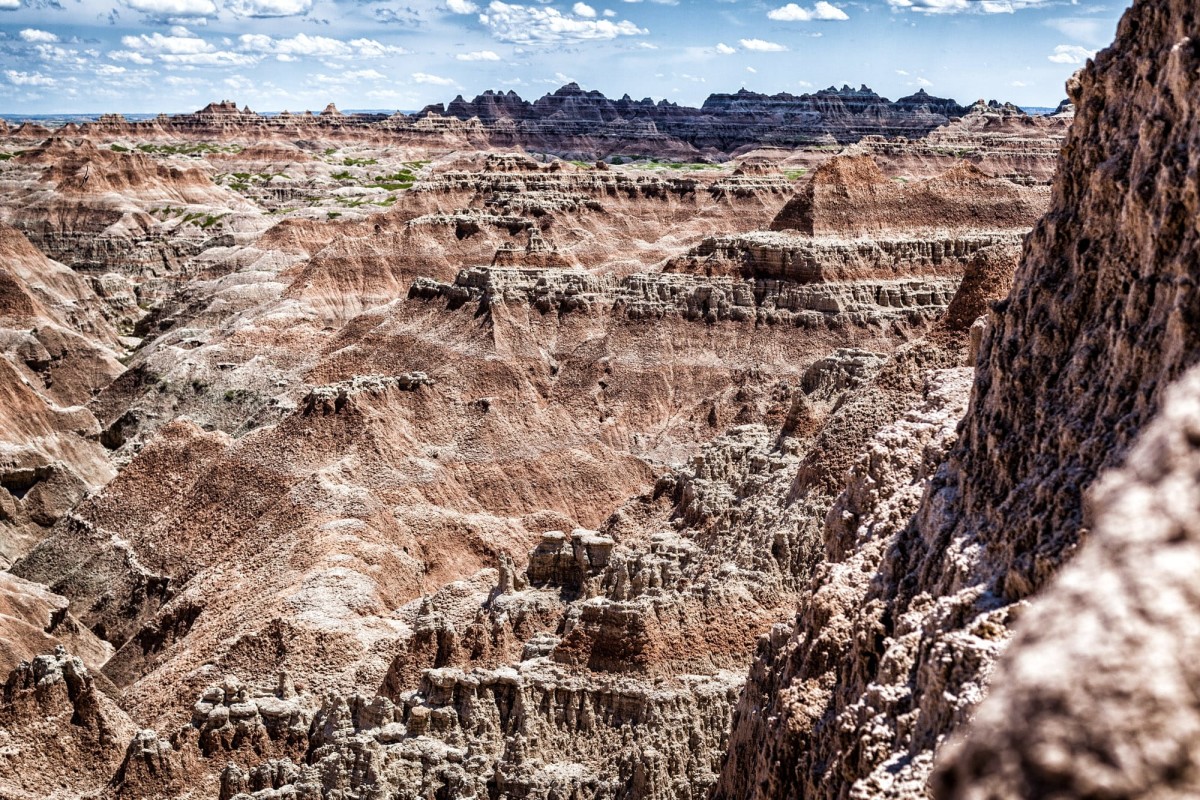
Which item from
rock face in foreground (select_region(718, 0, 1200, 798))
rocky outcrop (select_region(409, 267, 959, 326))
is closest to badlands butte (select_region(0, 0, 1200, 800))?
rock face in foreground (select_region(718, 0, 1200, 798))

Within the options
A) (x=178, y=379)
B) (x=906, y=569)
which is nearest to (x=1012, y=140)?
(x=178, y=379)

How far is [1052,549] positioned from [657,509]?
30.9 m

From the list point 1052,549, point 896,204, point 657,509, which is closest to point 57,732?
point 657,509

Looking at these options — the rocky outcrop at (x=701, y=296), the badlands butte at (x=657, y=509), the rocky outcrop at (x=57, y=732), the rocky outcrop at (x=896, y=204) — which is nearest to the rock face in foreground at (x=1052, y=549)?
the badlands butte at (x=657, y=509)

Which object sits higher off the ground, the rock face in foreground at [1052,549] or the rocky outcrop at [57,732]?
the rock face in foreground at [1052,549]

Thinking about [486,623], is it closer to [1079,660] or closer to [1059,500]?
[1059,500]

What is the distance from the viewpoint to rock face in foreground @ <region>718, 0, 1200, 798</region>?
18.2 feet

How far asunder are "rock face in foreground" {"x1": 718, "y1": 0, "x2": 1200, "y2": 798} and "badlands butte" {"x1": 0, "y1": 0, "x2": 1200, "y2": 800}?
31mm

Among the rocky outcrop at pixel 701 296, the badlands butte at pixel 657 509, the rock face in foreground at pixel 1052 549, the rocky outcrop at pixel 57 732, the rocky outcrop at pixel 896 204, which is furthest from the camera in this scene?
the rocky outcrop at pixel 896 204

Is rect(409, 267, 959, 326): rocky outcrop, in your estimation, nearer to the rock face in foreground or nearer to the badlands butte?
the badlands butte

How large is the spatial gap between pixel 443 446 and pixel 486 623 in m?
24.9

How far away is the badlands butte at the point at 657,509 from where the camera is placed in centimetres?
1192

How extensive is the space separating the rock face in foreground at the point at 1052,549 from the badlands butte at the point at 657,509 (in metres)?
0.03

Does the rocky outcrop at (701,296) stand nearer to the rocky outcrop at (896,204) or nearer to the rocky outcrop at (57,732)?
the rocky outcrop at (896,204)
